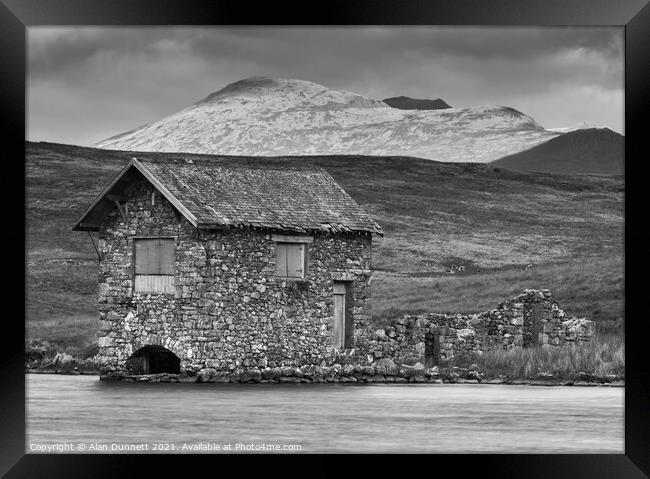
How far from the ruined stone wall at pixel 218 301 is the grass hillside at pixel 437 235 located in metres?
7.46

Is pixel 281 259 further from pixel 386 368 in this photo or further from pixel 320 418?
pixel 320 418

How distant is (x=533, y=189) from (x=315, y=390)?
201 feet

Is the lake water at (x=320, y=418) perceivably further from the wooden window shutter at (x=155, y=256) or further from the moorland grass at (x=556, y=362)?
the wooden window shutter at (x=155, y=256)

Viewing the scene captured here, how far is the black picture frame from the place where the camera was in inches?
605

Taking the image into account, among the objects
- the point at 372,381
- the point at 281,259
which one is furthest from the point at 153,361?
the point at 372,381

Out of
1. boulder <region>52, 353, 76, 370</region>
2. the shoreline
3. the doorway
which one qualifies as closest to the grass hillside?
boulder <region>52, 353, 76, 370</region>

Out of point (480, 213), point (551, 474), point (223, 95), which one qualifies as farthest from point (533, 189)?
point (551, 474)

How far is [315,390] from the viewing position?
29594 millimetres

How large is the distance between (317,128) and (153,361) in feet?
173

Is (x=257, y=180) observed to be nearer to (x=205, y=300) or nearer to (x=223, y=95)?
(x=205, y=300)

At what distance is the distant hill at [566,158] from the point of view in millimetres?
106312

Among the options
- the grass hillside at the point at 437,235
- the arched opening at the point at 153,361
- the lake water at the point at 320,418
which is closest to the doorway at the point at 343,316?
the lake water at the point at 320,418
